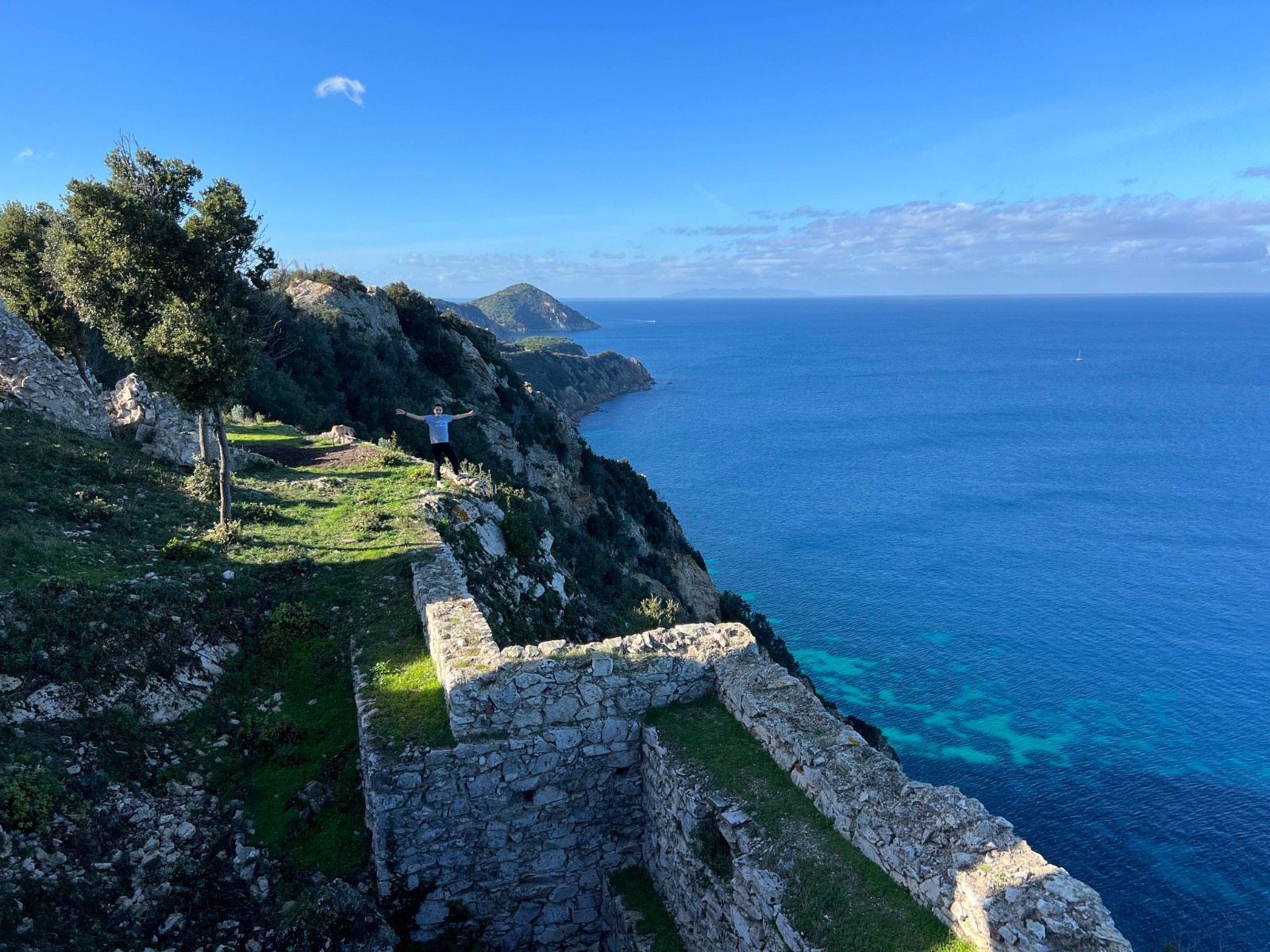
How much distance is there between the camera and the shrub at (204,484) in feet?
53.7

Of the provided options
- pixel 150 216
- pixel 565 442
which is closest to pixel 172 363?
pixel 150 216

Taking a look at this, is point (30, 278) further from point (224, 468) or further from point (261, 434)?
point (224, 468)

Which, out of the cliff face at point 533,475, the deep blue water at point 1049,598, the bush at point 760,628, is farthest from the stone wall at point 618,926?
the deep blue water at point 1049,598

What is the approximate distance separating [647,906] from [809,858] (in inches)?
122

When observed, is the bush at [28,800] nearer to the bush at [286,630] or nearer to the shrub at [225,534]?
the bush at [286,630]

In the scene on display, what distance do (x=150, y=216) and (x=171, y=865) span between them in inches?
449

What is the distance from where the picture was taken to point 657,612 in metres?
24.4

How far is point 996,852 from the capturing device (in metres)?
6.36

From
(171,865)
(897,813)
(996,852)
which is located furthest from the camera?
(171,865)

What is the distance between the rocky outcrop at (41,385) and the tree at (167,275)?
5.88 meters

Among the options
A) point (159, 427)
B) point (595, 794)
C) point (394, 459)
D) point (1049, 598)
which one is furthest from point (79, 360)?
point (1049, 598)

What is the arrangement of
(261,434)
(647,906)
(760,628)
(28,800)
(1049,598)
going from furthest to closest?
(1049,598), (760,628), (261,434), (647,906), (28,800)

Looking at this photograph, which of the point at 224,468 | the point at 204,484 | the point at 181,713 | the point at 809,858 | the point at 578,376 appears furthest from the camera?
the point at 578,376

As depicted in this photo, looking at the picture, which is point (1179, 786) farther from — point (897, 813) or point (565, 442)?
point (897, 813)
